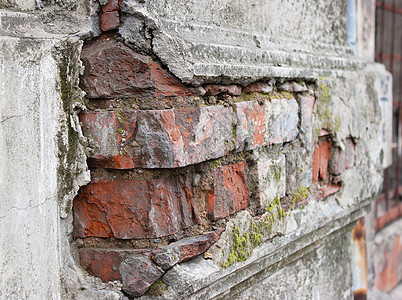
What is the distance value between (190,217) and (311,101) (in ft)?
2.25

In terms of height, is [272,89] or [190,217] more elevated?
[272,89]

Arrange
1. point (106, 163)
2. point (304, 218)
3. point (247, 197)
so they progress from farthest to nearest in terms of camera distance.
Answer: point (304, 218) < point (247, 197) < point (106, 163)

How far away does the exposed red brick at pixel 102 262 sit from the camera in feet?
3.13

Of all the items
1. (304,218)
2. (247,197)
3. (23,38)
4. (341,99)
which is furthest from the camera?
(341,99)

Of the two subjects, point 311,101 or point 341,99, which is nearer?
point 311,101

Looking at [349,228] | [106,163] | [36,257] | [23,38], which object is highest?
[23,38]

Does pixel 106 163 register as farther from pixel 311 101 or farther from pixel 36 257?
pixel 311 101

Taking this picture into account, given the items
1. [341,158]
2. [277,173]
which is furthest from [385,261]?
[277,173]

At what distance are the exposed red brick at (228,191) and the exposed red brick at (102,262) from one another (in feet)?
0.86

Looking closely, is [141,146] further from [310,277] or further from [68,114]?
[310,277]

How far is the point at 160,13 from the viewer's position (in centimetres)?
97

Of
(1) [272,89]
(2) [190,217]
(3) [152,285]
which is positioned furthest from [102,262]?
(1) [272,89]

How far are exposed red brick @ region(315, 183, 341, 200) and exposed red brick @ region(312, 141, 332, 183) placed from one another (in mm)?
42

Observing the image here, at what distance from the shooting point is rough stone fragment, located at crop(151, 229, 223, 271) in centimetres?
95
